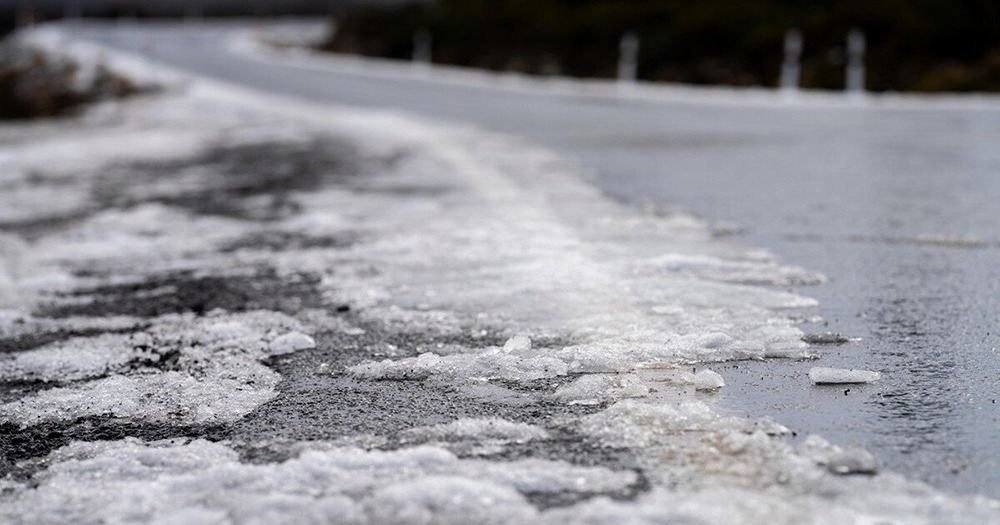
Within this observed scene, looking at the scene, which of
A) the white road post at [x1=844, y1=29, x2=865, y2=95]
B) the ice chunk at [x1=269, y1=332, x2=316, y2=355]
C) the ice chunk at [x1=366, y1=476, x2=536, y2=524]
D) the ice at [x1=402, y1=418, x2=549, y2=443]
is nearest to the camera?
the ice chunk at [x1=366, y1=476, x2=536, y2=524]

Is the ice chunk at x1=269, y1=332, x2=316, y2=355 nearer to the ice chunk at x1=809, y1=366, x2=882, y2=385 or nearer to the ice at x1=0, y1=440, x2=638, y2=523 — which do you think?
the ice at x1=0, y1=440, x2=638, y2=523

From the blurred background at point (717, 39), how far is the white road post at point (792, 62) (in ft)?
0.45

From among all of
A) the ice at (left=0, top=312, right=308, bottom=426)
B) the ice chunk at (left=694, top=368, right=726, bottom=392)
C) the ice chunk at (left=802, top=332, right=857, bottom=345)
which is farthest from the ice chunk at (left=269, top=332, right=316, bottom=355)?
the ice chunk at (left=802, top=332, right=857, bottom=345)

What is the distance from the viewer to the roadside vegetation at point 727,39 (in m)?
20.6

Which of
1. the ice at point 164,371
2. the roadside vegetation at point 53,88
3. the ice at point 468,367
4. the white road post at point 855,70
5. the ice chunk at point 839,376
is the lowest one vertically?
the roadside vegetation at point 53,88

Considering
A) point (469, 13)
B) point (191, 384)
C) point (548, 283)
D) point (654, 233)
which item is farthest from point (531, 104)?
point (469, 13)

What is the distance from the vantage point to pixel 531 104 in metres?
17.4

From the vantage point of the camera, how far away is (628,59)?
24359 mm

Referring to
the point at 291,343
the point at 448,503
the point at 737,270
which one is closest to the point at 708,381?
the point at 448,503

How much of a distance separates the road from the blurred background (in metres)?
5.33

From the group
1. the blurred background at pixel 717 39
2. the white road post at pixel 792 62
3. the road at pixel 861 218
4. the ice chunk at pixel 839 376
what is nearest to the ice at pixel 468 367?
the road at pixel 861 218

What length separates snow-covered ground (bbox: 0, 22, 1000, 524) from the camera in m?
2.64

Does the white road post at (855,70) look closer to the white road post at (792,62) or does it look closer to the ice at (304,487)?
the white road post at (792,62)

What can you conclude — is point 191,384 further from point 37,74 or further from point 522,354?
point 37,74
